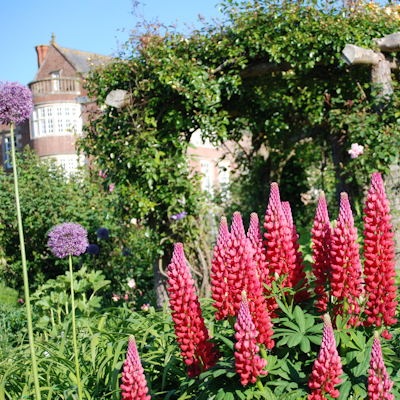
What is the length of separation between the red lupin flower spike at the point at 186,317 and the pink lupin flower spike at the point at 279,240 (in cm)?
39

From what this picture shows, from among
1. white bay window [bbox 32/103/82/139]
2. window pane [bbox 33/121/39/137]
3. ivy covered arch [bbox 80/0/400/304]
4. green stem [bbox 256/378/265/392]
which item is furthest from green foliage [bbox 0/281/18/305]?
window pane [bbox 33/121/39/137]

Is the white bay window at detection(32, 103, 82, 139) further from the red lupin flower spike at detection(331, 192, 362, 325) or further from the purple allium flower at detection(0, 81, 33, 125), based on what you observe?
the red lupin flower spike at detection(331, 192, 362, 325)

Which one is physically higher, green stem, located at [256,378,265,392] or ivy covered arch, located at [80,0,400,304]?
ivy covered arch, located at [80,0,400,304]

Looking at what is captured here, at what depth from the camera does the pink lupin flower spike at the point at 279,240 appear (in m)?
1.92

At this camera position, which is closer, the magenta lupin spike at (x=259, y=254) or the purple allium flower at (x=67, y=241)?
the magenta lupin spike at (x=259, y=254)

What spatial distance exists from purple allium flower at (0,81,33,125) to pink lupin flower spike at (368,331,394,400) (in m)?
1.67

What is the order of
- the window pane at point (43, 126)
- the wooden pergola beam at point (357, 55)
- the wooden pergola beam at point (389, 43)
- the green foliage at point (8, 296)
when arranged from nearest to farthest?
the wooden pergola beam at point (357, 55) < the wooden pergola beam at point (389, 43) < the green foliage at point (8, 296) < the window pane at point (43, 126)

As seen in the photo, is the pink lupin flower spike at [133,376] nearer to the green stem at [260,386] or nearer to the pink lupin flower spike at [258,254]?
the green stem at [260,386]

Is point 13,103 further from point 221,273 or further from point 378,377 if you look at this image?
point 378,377

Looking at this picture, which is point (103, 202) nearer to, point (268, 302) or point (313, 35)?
Result: point (313, 35)

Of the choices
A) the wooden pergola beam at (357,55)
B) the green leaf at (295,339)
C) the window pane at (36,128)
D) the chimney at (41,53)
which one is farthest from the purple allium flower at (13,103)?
the chimney at (41,53)

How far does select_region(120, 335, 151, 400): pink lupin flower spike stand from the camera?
160 centimetres

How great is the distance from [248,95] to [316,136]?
1900 millimetres

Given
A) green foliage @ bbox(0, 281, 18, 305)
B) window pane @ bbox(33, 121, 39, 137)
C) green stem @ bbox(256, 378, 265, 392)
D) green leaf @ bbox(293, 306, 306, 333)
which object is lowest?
green foliage @ bbox(0, 281, 18, 305)
